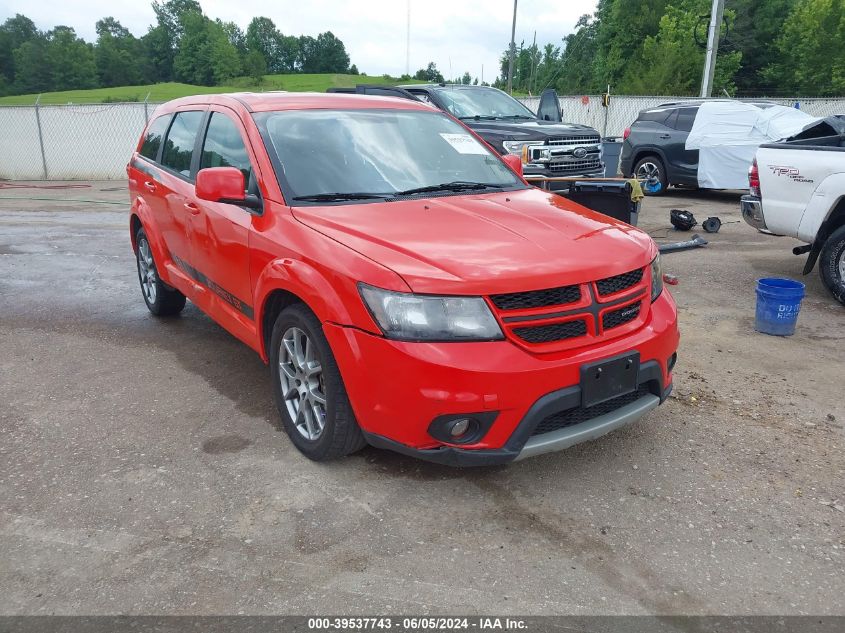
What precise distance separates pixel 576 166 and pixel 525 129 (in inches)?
37.6

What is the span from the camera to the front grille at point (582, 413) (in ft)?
9.95

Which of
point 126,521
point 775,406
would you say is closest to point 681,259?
point 775,406

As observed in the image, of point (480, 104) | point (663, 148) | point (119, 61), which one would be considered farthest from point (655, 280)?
point (119, 61)

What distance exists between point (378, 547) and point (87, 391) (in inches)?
103

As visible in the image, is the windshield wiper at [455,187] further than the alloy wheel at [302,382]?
Yes

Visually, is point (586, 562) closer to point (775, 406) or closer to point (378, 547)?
point (378, 547)

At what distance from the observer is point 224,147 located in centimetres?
Answer: 432

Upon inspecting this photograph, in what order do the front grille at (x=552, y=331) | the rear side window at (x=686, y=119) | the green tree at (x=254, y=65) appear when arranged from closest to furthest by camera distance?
the front grille at (x=552, y=331), the rear side window at (x=686, y=119), the green tree at (x=254, y=65)

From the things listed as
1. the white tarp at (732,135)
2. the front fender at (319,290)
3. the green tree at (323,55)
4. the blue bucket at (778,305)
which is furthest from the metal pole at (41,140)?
the green tree at (323,55)

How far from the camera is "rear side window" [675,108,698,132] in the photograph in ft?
42.1

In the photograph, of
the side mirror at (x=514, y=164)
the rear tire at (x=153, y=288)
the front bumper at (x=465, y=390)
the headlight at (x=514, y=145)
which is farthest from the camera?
the headlight at (x=514, y=145)

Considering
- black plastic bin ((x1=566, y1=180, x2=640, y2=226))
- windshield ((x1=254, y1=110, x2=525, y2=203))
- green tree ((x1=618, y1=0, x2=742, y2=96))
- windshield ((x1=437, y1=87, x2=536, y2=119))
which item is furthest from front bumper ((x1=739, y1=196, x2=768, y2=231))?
green tree ((x1=618, y1=0, x2=742, y2=96))

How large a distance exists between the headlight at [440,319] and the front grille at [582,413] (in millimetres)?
472

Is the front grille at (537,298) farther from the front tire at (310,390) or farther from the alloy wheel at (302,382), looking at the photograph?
the alloy wheel at (302,382)
